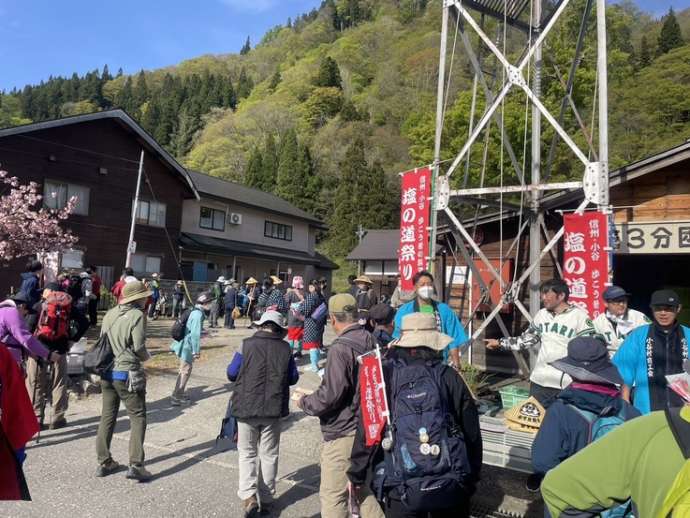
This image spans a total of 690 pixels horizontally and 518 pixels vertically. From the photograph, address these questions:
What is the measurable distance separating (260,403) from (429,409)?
194 cm

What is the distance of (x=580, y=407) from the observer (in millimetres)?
2365

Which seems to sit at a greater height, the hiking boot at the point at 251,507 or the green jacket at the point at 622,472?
the green jacket at the point at 622,472

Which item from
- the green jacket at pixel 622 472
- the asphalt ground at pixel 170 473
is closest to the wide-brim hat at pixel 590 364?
the green jacket at pixel 622 472

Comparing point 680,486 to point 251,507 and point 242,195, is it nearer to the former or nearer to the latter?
point 251,507

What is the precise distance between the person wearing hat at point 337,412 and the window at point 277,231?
84.0 ft

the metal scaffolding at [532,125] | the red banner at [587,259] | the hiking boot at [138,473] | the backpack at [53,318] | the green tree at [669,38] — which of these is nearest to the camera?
the hiking boot at [138,473]

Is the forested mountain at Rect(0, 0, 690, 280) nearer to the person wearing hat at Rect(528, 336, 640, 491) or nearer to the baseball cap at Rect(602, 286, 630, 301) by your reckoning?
the baseball cap at Rect(602, 286, 630, 301)

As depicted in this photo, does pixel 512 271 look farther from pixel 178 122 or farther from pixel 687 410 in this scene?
pixel 178 122

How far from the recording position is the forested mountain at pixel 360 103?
75.7 ft

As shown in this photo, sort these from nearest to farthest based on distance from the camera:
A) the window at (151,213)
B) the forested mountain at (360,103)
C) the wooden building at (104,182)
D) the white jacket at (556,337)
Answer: the white jacket at (556,337) < the wooden building at (104,182) < the window at (151,213) < the forested mountain at (360,103)

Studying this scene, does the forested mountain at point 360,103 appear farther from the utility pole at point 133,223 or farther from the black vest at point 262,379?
the utility pole at point 133,223

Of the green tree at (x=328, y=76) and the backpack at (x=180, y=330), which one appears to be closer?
the backpack at (x=180, y=330)

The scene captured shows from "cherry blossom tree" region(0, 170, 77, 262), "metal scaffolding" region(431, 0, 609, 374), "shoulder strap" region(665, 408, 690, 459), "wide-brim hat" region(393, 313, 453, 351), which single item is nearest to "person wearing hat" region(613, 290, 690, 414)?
"wide-brim hat" region(393, 313, 453, 351)

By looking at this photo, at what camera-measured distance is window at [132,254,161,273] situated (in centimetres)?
2127
